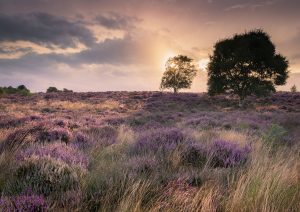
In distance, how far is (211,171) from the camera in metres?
5.68

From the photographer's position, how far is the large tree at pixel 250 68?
1441 inches

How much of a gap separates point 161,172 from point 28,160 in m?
2.02

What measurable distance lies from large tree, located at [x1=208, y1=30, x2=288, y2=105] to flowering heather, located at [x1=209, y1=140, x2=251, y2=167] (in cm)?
2973

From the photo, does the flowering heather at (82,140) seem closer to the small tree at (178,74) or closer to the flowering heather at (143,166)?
the flowering heather at (143,166)

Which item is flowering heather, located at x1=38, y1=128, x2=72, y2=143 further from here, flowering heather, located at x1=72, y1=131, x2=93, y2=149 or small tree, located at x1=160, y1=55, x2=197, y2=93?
small tree, located at x1=160, y1=55, x2=197, y2=93

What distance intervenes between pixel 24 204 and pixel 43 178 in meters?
1.02

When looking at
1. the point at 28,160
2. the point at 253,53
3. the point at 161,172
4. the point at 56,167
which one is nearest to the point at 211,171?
the point at 161,172

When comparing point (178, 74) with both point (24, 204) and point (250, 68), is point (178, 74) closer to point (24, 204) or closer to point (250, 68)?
point (250, 68)

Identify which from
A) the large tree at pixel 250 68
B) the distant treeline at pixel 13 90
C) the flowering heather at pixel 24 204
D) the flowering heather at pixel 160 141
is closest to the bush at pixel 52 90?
the distant treeline at pixel 13 90

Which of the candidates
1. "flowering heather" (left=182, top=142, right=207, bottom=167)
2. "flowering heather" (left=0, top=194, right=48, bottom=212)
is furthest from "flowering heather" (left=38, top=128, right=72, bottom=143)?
"flowering heather" (left=0, top=194, right=48, bottom=212)

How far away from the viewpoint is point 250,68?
37.1m

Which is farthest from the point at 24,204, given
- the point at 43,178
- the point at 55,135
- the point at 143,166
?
the point at 55,135

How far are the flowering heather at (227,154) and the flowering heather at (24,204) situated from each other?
3.69m

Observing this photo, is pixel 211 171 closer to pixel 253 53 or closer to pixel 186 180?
pixel 186 180
